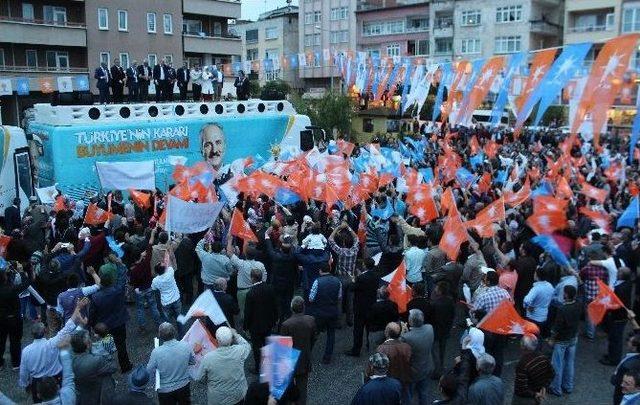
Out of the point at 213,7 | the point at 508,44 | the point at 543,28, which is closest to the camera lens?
the point at 213,7

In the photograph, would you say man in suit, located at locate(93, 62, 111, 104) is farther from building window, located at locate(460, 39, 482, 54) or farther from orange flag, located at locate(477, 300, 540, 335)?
building window, located at locate(460, 39, 482, 54)

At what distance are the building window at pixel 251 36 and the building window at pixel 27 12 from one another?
40221 mm

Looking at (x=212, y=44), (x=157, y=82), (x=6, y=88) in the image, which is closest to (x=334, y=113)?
(x=212, y=44)

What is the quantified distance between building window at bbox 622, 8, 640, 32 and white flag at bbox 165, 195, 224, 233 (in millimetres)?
44021

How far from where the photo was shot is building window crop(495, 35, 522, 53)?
165ft

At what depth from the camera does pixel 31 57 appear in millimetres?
37188

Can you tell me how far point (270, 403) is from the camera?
5.25 metres

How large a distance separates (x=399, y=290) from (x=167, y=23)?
1536 inches

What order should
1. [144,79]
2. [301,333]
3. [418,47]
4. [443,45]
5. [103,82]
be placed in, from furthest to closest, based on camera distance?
[418,47], [443,45], [144,79], [103,82], [301,333]

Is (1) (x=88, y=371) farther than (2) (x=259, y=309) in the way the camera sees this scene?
No

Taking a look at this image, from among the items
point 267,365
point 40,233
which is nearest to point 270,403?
point 267,365

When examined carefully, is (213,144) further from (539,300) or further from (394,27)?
(394,27)

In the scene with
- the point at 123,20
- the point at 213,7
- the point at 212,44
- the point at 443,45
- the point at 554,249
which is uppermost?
the point at 213,7

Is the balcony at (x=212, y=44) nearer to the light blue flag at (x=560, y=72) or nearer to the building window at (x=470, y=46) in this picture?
the building window at (x=470, y=46)
